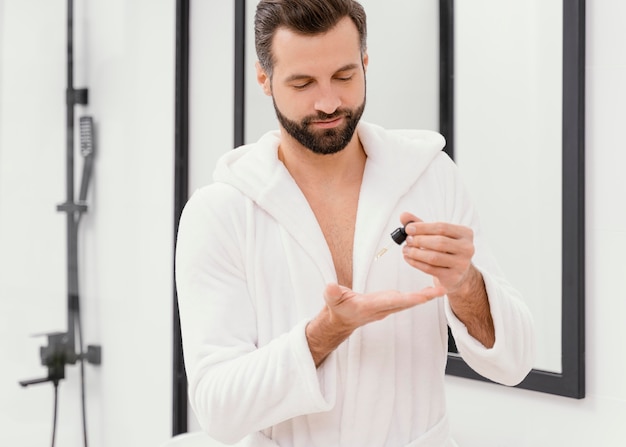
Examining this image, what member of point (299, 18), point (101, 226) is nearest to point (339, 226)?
point (299, 18)

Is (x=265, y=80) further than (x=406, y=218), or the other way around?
(x=265, y=80)

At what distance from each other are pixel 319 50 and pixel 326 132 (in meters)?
0.12

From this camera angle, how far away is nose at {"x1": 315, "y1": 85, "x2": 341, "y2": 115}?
3.61ft

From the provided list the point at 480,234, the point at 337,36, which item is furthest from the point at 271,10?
the point at 480,234

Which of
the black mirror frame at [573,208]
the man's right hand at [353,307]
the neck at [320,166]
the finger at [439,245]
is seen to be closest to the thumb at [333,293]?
the man's right hand at [353,307]

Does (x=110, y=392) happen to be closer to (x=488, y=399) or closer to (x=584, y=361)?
(x=488, y=399)

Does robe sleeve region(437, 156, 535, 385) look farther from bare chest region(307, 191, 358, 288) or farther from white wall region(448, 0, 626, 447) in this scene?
white wall region(448, 0, 626, 447)

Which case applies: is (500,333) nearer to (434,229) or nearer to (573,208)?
(434,229)

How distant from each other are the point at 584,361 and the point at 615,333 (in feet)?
0.27

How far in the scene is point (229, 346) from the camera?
111cm

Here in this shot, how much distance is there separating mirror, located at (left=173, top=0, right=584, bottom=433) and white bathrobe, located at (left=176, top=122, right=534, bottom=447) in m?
0.33

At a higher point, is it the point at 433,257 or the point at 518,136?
the point at 518,136

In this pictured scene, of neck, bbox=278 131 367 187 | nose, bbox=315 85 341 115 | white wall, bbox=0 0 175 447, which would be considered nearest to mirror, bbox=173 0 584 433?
neck, bbox=278 131 367 187

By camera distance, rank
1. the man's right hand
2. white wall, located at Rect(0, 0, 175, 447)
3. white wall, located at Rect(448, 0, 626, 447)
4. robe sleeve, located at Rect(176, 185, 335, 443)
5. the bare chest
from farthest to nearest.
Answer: white wall, located at Rect(0, 0, 175, 447)
white wall, located at Rect(448, 0, 626, 447)
the bare chest
robe sleeve, located at Rect(176, 185, 335, 443)
the man's right hand
